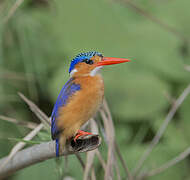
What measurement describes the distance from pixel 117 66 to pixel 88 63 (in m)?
1.66

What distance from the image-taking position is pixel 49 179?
7.23 ft

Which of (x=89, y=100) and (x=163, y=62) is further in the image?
(x=163, y=62)

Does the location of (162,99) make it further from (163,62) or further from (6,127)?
(6,127)

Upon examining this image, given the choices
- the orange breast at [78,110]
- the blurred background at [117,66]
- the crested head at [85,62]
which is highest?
the crested head at [85,62]

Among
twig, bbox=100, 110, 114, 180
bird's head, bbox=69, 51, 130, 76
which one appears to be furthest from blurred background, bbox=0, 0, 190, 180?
bird's head, bbox=69, 51, 130, 76

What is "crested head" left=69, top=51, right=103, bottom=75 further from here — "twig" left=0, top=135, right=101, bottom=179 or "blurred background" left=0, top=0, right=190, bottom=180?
"blurred background" left=0, top=0, right=190, bottom=180

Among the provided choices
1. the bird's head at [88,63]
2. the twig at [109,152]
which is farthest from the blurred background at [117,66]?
the bird's head at [88,63]

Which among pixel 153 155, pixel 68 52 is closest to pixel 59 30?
pixel 68 52

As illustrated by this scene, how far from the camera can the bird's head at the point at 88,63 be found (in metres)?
1.22

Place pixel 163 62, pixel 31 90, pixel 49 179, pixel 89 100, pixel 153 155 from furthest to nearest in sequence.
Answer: pixel 163 62 < pixel 31 90 < pixel 153 155 < pixel 49 179 < pixel 89 100

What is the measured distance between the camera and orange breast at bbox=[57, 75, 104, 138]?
1130mm

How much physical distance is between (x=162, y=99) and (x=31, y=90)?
1006 mm

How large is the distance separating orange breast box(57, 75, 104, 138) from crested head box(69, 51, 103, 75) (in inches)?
4.0

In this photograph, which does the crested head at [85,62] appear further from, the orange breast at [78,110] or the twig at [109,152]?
the twig at [109,152]
